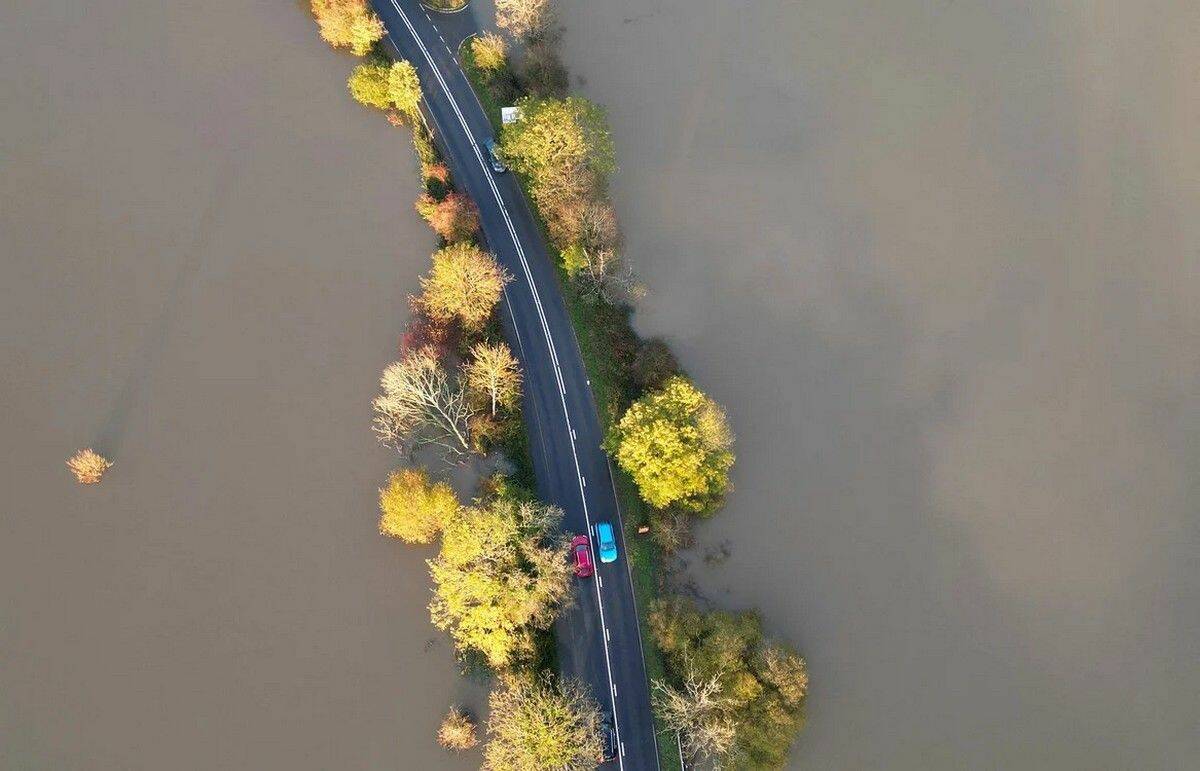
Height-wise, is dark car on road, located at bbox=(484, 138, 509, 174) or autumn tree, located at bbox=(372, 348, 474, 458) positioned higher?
dark car on road, located at bbox=(484, 138, 509, 174)

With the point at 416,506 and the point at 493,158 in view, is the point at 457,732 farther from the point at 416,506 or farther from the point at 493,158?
the point at 493,158

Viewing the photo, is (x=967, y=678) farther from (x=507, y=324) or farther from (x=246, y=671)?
(x=246, y=671)

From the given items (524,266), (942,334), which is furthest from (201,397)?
(942,334)

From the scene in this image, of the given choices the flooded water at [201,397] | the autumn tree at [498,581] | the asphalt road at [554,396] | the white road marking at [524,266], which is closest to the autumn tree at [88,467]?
the flooded water at [201,397]

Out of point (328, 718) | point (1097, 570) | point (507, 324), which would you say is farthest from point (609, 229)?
point (1097, 570)

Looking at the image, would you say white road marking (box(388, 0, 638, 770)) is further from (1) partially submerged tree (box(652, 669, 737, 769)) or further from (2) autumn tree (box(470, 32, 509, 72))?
(1) partially submerged tree (box(652, 669, 737, 769))

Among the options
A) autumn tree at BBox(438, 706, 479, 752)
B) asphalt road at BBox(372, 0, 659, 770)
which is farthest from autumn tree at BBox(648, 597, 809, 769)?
autumn tree at BBox(438, 706, 479, 752)
